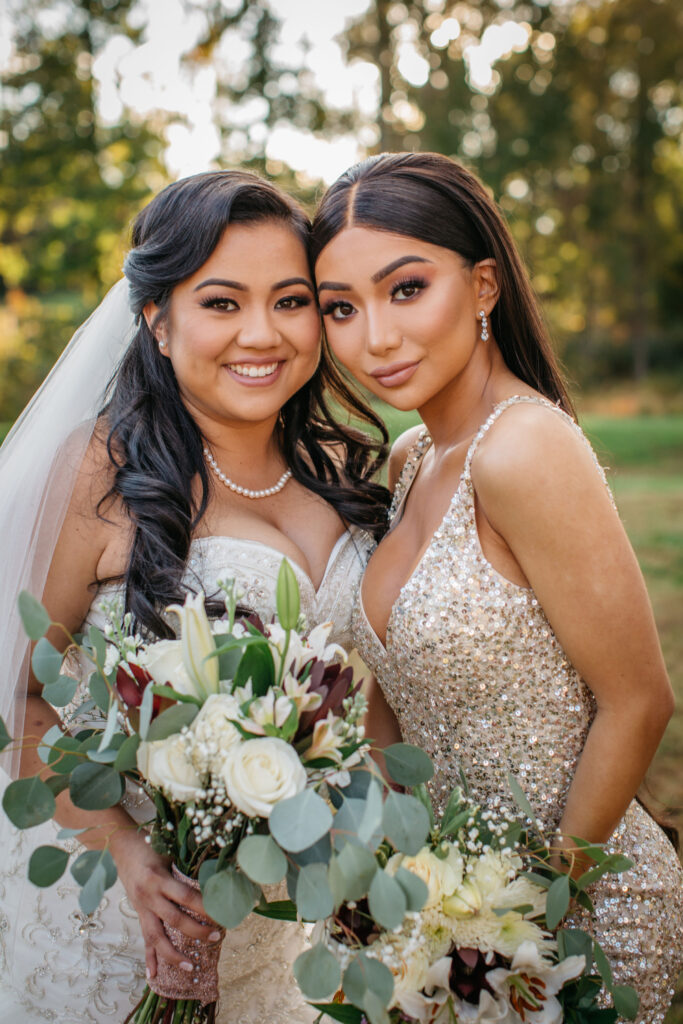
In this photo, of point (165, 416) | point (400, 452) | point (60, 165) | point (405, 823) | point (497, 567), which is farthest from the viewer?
point (60, 165)

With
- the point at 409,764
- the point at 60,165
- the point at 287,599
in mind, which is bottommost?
the point at 60,165

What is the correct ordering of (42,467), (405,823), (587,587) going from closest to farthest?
(405,823) < (587,587) < (42,467)

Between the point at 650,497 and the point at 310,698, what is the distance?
1100 cm

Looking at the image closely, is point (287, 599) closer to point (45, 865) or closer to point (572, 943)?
point (45, 865)

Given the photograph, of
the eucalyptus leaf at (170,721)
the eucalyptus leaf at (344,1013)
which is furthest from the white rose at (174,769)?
the eucalyptus leaf at (344,1013)

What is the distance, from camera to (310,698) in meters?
1.63

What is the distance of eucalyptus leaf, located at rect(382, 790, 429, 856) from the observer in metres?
1.53

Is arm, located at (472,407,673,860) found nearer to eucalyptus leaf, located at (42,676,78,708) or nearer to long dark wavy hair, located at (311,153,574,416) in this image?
long dark wavy hair, located at (311,153,574,416)

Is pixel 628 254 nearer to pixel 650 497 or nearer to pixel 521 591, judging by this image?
pixel 650 497

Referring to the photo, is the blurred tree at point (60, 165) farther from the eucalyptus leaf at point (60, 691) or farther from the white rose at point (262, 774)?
the white rose at point (262, 774)

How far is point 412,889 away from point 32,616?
0.84 m

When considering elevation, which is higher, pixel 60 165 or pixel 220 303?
pixel 220 303

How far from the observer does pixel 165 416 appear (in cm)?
298

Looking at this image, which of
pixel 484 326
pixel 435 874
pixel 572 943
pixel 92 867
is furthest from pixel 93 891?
pixel 484 326
